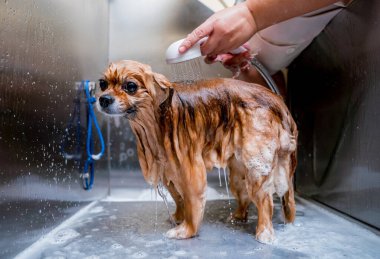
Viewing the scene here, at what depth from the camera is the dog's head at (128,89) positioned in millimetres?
789

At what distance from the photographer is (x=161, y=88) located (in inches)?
33.3

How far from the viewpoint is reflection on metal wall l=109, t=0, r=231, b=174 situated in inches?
59.2

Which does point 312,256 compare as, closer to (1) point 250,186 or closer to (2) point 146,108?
(1) point 250,186

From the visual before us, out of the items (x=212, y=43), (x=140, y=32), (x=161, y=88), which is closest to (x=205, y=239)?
(x=161, y=88)

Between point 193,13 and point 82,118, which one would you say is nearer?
point 82,118

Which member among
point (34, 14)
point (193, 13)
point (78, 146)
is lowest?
point (78, 146)

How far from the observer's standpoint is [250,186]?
0.91 metres

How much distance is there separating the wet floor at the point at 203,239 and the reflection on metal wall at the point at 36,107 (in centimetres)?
7

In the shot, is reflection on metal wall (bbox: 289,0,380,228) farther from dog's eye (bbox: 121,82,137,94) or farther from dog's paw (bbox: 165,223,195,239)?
dog's eye (bbox: 121,82,137,94)

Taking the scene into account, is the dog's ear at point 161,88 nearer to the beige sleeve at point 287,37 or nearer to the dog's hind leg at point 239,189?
the dog's hind leg at point 239,189

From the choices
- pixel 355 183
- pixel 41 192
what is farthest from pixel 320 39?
pixel 41 192

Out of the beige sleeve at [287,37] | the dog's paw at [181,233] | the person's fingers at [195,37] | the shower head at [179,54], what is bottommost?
the dog's paw at [181,233]

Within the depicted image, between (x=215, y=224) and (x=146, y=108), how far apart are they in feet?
1.36

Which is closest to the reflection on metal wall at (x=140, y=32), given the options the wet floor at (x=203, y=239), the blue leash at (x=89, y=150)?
the blue leash at (x=89, y=150)
